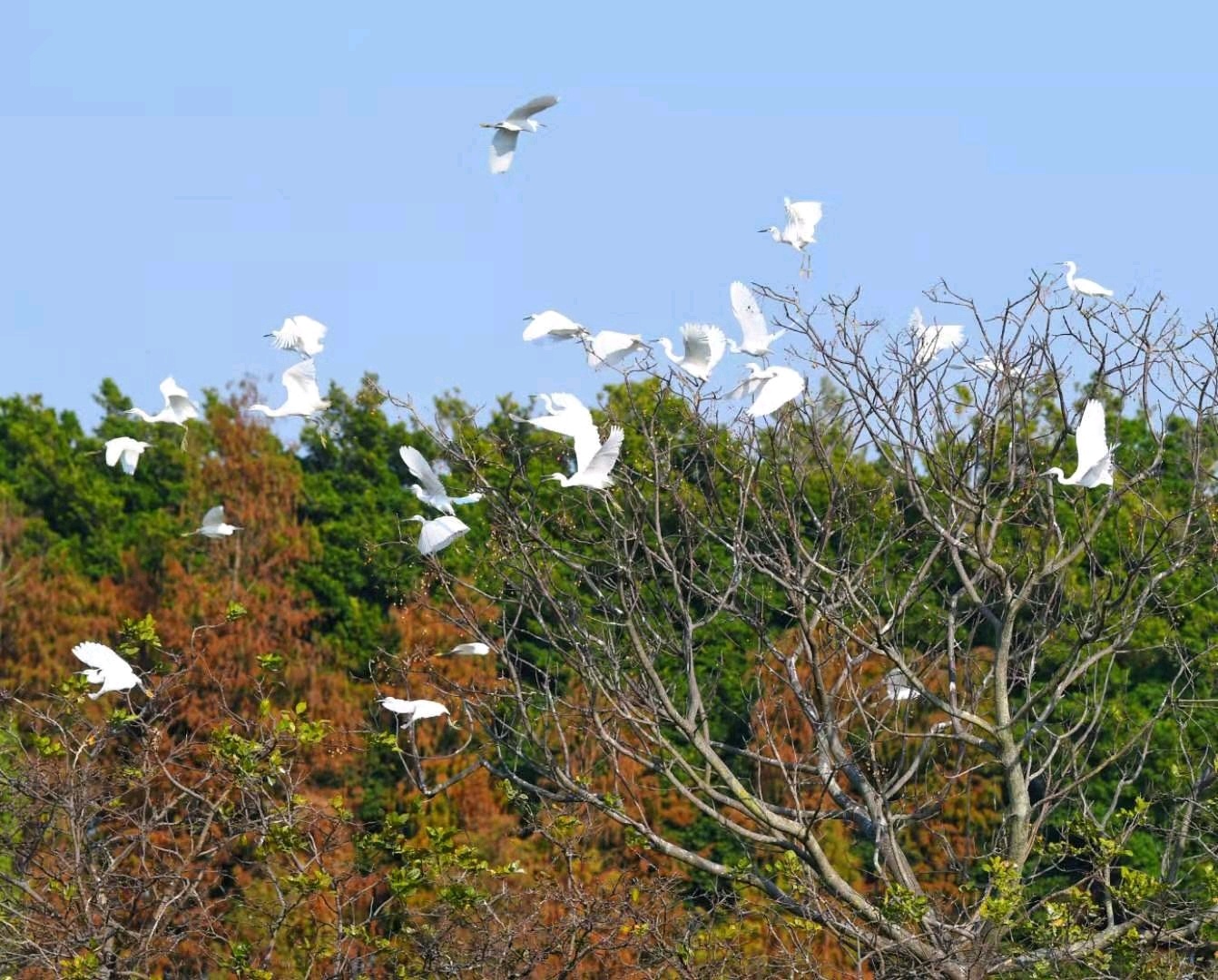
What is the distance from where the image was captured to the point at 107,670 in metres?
8.41

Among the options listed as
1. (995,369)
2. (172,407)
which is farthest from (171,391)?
(995,369)

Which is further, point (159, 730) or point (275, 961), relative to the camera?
point (275, 961)

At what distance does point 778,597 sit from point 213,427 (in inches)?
281

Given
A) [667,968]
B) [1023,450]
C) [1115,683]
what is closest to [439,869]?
[667,968]

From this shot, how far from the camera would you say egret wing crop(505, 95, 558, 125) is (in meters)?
8.73

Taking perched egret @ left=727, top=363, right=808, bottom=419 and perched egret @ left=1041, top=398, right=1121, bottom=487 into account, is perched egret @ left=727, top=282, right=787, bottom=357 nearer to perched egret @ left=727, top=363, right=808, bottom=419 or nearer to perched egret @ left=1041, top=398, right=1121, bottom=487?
perched egret @ left=727, top=363, right=808, bottom=419

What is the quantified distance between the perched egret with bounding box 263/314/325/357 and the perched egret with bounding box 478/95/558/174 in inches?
53.1

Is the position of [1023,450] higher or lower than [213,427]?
higher

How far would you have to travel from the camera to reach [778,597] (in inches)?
576

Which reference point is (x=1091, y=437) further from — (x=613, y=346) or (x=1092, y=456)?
(x=613, y=346)

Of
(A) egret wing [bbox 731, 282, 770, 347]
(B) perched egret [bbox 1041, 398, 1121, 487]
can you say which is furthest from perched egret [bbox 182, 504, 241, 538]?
(B) perched egret [bbox 1041, 398, 1121, 487]

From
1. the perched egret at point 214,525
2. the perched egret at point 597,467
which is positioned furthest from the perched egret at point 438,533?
the perched egret at point 214,525

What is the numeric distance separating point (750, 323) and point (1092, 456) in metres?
1.85

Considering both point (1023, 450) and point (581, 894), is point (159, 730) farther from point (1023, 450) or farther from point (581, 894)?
point (1023, 450)
